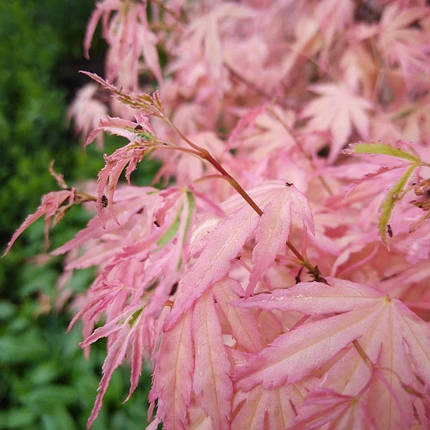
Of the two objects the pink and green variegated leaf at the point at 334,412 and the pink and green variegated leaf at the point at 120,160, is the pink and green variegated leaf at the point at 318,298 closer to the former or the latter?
the pink and green variegated leaf at the point at 334,412

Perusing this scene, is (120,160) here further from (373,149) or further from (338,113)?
(338,113)

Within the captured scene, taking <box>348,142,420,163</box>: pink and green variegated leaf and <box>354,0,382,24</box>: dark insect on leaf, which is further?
<box>354,0,382,24</box>: dark insect on leaf

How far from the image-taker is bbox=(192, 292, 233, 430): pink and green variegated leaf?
559 mm

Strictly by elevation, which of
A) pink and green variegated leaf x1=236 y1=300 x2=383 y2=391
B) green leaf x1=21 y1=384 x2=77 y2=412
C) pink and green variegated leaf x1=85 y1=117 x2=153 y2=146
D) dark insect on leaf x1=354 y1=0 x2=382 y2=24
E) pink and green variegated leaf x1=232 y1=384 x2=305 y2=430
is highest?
pink and green variegated leaf x1=85 y1=117 x2=153 y2=146

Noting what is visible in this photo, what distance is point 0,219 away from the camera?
2.50m

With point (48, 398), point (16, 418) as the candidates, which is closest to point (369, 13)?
point (48, 398)

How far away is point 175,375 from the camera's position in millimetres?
582

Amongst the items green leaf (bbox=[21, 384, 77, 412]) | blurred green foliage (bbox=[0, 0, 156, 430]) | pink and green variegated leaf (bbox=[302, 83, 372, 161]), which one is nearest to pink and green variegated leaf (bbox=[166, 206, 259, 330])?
pink and green variegated leaf (bbox=[302, 83, 372, 161])

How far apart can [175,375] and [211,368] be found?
0.05 metres

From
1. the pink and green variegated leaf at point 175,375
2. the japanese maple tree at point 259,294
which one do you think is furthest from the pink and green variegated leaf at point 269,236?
the pink and green variegated leaf at point 175,375

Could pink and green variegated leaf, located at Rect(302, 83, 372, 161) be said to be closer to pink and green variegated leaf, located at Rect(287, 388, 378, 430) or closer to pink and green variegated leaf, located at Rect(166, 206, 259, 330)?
pink and green variegated leaf, located at Rect(166, 206, 259, 330)

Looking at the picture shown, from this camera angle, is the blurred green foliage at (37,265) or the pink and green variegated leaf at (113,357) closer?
the pink and green variegated leaf at (113,357)

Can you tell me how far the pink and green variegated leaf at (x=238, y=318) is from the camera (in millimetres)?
612

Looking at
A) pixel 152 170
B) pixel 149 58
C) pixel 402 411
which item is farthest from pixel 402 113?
pixel 152 170
